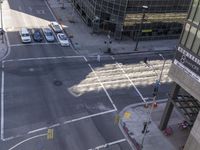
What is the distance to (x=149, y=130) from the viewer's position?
46.9 meters

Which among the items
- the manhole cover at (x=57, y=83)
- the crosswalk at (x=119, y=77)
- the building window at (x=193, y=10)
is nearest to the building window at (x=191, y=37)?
the building window at (x=193, y=10)

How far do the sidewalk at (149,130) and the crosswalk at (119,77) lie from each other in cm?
642

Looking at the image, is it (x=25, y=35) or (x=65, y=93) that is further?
(x=25, y=35)

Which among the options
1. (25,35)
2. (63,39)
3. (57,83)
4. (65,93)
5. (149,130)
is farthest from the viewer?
(63,39)

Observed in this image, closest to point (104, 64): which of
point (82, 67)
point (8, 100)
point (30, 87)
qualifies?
point (82, 67)

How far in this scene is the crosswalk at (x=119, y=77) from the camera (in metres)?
54.4

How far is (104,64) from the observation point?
200 ft

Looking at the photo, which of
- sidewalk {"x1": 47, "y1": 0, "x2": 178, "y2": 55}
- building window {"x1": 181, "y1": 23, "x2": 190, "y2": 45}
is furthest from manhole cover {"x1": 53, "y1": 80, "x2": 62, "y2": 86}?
building window {"x1": 181, "y1": 23, "x2": 190, "y2": 45}

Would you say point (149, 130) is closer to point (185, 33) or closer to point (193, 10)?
→ point (185, 33)

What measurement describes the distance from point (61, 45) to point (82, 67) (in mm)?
8791

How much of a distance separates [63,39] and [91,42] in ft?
19.5

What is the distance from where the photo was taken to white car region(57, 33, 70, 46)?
6494 centimetres

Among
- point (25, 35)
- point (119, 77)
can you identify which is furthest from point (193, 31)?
point (25, 35)

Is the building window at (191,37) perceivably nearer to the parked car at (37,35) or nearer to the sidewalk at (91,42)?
the sidewalk at (91,42)
